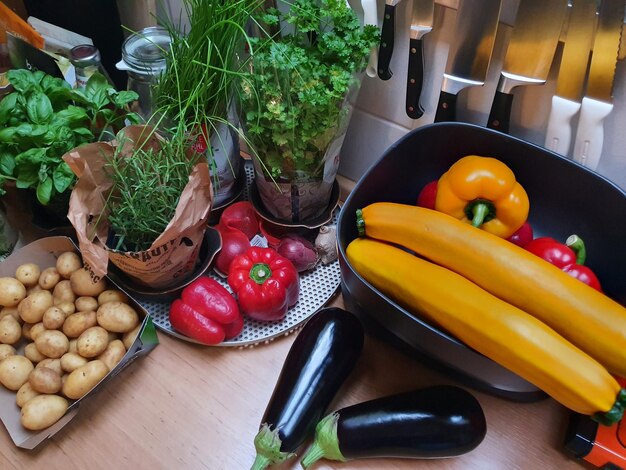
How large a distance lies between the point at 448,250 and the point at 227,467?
370 mm

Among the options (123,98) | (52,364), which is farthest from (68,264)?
(123,98)

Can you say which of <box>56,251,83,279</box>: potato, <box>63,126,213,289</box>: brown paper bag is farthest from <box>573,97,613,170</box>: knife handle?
<box>56,251,83,279</box>: potato

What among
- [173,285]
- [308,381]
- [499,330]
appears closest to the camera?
[499,330]

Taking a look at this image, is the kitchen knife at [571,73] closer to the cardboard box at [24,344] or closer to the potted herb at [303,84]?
the potted herb at [303,84]

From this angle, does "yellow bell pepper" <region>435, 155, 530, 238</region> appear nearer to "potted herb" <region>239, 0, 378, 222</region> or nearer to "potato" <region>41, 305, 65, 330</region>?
"potted herb" <region>239, 0, 378, 222</region>

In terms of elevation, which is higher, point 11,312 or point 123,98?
point 123,98

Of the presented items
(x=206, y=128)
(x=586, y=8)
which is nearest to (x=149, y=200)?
(x=206, y=128)

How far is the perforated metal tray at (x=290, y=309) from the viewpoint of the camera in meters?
0.75

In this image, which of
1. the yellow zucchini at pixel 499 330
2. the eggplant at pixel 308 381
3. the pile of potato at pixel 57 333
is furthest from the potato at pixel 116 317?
the yellow zucchini at pixel 499 330

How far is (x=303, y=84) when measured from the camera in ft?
2.15

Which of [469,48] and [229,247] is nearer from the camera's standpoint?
[469,48]

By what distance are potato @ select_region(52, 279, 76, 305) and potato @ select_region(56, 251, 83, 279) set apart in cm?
1

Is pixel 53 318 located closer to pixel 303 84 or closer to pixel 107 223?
pixel 107 223

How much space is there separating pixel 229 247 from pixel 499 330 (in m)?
0.41
